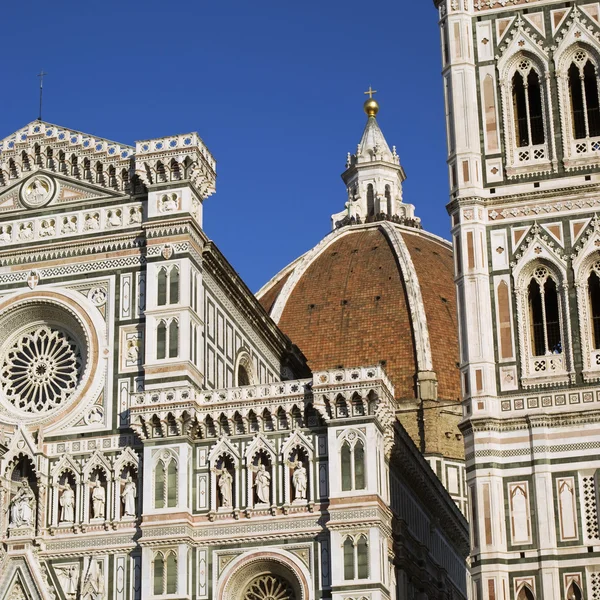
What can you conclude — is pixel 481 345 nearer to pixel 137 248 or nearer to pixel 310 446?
pixel 310 446

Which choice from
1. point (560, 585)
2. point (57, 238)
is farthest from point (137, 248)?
point (560, 585)

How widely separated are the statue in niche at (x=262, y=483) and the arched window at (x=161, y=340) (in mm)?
3367

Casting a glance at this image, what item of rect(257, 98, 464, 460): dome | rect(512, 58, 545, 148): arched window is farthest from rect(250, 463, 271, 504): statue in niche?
rect(257, 98, 464, 460): dome

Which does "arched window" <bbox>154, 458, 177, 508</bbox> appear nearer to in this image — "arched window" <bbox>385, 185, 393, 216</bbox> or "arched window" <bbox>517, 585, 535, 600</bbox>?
"arched window" <bbox>517, 585, 535, 600</bbox>

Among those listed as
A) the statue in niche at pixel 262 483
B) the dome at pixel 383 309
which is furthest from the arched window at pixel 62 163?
the dome at pixel 383 309

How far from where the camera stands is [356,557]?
30.7 meters

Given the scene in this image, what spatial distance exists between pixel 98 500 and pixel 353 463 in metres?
5.87

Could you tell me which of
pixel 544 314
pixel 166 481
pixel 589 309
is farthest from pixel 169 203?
pixel 589 309

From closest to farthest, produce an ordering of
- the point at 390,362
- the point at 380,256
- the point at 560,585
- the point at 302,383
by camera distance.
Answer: the point at 560,585, the point at 302,383, the point at 390,362, the point at 380,256

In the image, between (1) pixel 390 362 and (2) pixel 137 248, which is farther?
(1) pixel 390 362

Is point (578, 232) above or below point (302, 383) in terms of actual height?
above

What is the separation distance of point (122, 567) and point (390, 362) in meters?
29.9

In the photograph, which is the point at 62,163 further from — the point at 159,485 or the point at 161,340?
the point at 159,485

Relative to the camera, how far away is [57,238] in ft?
117
